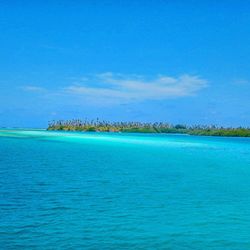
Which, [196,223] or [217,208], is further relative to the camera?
[217,208]

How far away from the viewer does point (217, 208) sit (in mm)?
12406

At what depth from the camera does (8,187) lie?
1440 centimetres

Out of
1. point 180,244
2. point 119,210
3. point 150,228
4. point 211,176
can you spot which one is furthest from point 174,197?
Result: point 211,176

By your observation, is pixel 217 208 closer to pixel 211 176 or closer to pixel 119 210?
pixel 119 210

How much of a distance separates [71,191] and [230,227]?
6320 mm

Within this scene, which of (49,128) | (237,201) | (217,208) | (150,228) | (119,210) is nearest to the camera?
(150,228)

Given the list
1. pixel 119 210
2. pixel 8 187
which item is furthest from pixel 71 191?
pixel 119 210

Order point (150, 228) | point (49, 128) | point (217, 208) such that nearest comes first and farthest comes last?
point (150, 228), point (217, 208), point (49, 128)

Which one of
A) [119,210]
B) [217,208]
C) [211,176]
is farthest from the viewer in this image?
[211,176]

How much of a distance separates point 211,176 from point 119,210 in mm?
10941

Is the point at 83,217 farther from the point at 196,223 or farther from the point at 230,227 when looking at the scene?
the point at 230,227

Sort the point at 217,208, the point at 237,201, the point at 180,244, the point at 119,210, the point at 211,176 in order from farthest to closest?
1. the point at 211,176
2. the point at 237,201
3. the point at 217,208
4. the point at 119,210
5. the point at 180,244

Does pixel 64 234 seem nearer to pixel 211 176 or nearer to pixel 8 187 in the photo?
pixel 8 187

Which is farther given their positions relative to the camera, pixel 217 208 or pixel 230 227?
pixel 217 208
